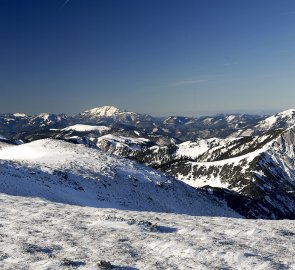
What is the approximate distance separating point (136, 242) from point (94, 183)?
128 feet

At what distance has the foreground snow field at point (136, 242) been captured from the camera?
1273 centimetres

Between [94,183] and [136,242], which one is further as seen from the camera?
[94,183]

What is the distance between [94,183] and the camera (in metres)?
53.4

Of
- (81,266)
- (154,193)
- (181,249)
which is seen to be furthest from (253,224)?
(154,193)

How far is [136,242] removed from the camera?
15.1 metres

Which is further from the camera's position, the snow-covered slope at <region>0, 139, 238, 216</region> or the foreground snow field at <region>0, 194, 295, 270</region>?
the snow-covered slope at <region>0, 139, 238, 216</region>

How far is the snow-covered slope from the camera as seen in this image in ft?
137

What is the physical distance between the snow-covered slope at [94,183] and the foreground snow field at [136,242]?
1909 centimetres

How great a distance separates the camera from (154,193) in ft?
198

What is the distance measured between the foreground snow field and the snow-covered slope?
19.1 metres

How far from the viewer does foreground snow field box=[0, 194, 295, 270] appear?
12727mm

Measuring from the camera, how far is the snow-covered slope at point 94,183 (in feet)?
137

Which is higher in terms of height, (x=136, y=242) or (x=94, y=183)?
(x=136, y=242)

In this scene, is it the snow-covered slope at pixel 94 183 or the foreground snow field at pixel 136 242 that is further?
the snow-covered slope at pixel 94 183
